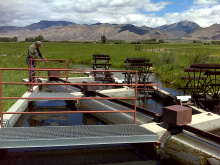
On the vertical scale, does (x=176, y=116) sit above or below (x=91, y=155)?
above

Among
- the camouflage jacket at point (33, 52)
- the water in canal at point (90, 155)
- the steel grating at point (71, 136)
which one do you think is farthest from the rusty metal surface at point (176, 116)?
the camouflage jacket at point (33, 52)

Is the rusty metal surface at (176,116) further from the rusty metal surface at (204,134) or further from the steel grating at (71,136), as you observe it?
the steel grating at (71,136)

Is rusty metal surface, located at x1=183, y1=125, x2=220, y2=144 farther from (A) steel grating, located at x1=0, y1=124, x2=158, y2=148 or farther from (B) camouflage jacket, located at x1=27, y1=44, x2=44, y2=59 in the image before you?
(B) camouflage jacket, located at x1=27, y1=44, x2=44, y2=59

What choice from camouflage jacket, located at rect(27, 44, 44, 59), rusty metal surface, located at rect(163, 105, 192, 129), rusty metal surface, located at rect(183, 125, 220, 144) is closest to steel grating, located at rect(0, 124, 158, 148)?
rusty metal surface, located at rect(163, 105, 192, 129)

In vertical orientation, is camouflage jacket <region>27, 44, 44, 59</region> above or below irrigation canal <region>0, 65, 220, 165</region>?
above

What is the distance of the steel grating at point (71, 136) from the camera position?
4.78m

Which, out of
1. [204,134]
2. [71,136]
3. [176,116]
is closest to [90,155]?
[71,136]

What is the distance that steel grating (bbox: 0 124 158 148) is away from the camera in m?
4.78

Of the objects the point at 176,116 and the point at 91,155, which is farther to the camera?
the point at 176,116

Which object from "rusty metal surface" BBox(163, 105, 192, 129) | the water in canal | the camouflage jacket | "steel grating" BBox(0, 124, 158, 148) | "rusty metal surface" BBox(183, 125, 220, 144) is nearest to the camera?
"steel grating" BBox(0, 124, 158, 148)

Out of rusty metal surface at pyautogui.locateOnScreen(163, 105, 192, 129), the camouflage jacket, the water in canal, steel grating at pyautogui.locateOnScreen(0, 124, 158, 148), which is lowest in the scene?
the water in canal

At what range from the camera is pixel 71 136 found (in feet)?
16.4

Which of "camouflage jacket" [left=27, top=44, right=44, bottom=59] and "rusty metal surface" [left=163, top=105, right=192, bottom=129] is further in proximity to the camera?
"camouflage jacket" [left=27, top=44, right=44, bottom=59]

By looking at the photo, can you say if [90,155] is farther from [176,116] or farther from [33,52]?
[33,52]
